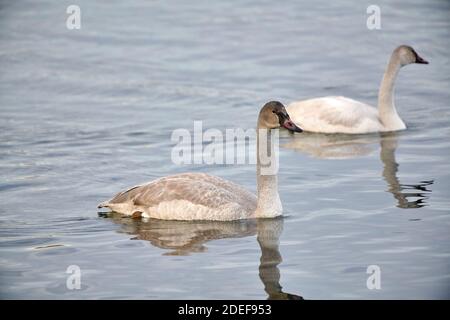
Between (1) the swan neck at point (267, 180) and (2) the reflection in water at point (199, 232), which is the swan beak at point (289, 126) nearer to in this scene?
(1) the swan neck at point (267, 180)

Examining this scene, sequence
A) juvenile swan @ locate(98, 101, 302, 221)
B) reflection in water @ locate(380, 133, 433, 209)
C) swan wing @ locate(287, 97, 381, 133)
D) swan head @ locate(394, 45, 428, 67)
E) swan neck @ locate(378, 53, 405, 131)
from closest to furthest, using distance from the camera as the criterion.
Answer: juvenile swan @ locate(98, 101, 302, 221)
reflection in water @ locate(380, 133, 433, 209)
swan wing @ locate(287, 97, 381, 133)
swan neck @ locate(378, 53, 405, 131)
swan head @ locate(394, 45, 428, 67)

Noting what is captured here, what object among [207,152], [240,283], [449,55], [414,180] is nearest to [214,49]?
[449,55]

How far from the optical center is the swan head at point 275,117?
42.9 ft

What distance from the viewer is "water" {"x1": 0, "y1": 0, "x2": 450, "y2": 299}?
11.4 m

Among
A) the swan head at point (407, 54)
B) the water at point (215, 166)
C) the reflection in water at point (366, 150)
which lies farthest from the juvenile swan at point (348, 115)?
the water at point (215, 166)

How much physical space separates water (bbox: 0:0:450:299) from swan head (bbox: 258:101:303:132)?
1.27 metres

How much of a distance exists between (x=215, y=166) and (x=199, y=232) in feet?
10.3

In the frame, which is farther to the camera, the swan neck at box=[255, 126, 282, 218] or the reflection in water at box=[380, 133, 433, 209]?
the reflection in water at box=[380, 133, 433, 209]

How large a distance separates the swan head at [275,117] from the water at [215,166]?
1275mm

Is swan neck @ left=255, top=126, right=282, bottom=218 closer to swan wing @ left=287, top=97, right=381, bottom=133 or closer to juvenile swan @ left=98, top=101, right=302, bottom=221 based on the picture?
juvenile swan @ left=98, top=101, right=302, bottom=221

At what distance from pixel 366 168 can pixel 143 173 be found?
→ 11.5 feet

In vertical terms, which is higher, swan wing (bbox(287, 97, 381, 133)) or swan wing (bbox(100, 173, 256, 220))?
swan wing (bbox(287, 97, 381, 133))

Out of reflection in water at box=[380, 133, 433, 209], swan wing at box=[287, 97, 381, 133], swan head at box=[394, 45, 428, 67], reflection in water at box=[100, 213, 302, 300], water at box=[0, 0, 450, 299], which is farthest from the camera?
swan head at box=[394, 45, 428, 67]

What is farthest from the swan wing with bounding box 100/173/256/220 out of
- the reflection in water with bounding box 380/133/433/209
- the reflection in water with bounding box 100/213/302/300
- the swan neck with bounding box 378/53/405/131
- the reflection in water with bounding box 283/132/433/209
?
the swan neck with bounding box 378/53/405/131
